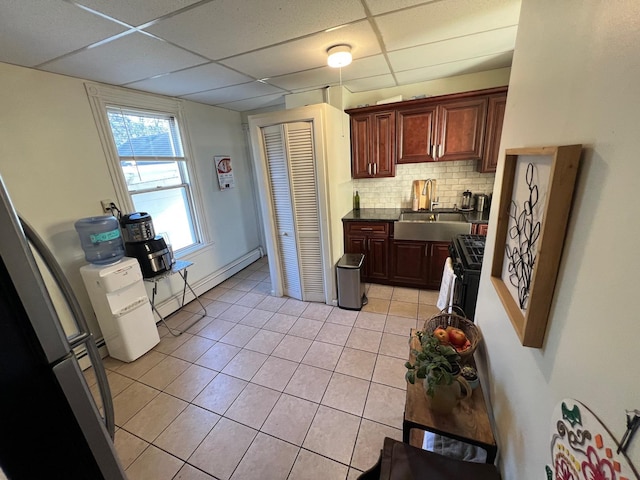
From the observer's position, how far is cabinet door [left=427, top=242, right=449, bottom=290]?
304 cm

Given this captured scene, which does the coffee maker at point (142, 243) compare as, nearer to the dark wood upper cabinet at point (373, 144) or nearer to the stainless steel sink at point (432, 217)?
the dark wood upper cabinet at point (373, 144)

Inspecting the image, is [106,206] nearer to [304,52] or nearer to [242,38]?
[242,38]

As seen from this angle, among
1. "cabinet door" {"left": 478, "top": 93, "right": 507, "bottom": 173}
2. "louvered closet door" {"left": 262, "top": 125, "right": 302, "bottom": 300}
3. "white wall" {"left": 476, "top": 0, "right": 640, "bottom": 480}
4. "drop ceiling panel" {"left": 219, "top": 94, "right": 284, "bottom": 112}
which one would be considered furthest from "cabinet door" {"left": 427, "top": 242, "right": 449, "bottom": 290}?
"drop ceiling panel" {"left": 219, "top": 94, "right": 284, "bottom": 112}

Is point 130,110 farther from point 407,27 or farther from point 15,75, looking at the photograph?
point 407,27

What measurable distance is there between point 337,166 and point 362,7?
153 centimetres

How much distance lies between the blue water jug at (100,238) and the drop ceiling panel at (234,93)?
1.78 m

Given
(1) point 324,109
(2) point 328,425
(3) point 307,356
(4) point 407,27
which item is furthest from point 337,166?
(2) point 328,425

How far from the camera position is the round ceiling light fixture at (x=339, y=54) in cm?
204

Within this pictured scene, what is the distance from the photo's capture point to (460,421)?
1114 millimetres

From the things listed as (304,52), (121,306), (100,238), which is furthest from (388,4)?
(121,306)

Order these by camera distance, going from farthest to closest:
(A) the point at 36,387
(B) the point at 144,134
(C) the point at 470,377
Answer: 1. (B) the point at 144,134
2. (C) the point at 470,377
3. (A) the point at 36,387

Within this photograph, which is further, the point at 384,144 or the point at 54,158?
the point at 384,144

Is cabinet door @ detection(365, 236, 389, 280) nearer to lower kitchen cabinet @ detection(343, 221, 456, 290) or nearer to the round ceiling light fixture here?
lower kitchen cabinet @ detection(343, 221, 456, 290)

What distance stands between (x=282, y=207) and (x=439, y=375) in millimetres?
2377
